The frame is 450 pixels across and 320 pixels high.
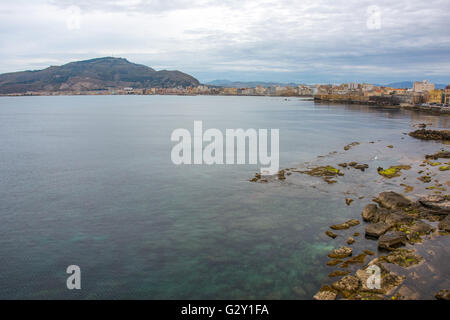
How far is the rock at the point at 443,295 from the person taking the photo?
10.6 m

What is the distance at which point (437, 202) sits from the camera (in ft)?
60.3

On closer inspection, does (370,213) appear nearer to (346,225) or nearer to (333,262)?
(346,225)

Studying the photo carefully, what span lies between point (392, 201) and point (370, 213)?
8.20ft

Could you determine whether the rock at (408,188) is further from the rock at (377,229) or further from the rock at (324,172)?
the rock at (377,229)

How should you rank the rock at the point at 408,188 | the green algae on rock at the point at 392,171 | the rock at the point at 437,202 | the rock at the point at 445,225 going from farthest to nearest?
the green algae on rock at the point at 392,171
the rock at the point at 408,188
the rock at the point at 437,202
the rock at the point at 445,225

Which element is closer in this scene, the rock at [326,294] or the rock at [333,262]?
the rock at [326,294]

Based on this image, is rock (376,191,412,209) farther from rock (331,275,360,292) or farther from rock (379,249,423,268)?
rock (331,275,360,292)

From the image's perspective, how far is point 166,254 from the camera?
1416cm

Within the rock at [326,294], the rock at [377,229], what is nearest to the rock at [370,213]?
the rock at [377,229]

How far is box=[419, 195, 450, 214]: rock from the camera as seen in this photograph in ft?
58.5

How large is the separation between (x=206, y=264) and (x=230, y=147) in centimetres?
2567


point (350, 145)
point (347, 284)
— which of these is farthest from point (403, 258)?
point (350, 145)

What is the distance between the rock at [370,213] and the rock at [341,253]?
12.7ft

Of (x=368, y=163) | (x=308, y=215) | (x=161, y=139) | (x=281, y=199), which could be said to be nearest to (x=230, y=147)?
(x=161, y=139)
